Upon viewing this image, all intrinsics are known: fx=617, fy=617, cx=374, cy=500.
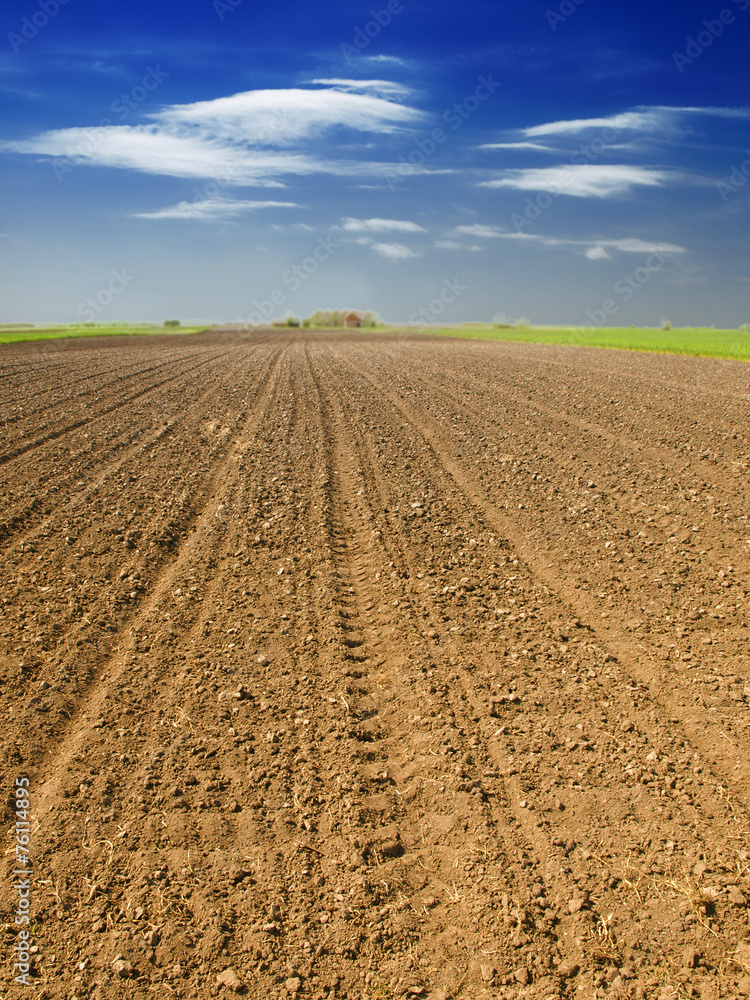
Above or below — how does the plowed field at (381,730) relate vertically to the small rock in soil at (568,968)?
above

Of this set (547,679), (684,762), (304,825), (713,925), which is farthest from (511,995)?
(547,679)

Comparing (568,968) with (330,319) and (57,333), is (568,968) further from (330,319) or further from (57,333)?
(330,319)

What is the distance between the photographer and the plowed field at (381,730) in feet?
9.67

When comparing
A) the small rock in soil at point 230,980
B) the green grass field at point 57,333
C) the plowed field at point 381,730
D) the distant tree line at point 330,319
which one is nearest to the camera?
the small rock in soil at point 230,980

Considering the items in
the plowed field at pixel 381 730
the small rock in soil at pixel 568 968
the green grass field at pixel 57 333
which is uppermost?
the green grass field at pixel 57 333

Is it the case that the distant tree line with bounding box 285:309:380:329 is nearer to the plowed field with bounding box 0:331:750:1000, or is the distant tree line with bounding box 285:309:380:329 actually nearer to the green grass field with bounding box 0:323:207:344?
the green grass field with bounding box 0:323:207:344

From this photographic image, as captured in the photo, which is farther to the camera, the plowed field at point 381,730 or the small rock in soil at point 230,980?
the plowed field at point 381,730

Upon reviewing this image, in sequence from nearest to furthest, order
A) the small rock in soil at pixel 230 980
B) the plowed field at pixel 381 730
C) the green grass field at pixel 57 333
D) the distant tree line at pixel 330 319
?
the small rock in soil at pixel 230 980 → the plowed field at pixel 381 730 → the green grass field at pixel 57 333 → the distant tree line at pixel 330 319

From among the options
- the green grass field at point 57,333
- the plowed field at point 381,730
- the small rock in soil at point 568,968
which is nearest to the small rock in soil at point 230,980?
the plowed field at point 381,730

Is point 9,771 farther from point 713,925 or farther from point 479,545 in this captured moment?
point 479,545

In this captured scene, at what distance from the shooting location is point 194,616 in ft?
19.3

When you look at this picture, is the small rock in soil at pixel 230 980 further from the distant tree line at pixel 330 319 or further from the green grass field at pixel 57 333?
the distant tree line at pixel 330 319

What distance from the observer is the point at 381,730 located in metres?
4.38

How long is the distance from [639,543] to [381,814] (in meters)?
5.07
